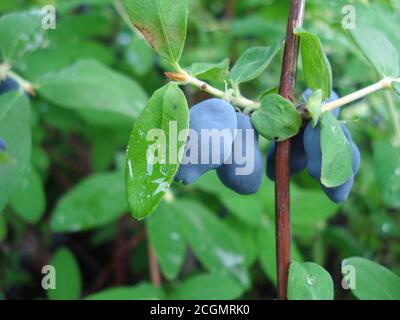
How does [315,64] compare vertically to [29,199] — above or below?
above

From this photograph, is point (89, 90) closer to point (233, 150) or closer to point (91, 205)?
point (91, 205)

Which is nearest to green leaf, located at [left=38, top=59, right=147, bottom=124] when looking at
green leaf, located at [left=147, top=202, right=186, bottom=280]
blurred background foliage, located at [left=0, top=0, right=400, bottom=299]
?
blurred background foliage, located at [left=0, top=0, right=400, bottom=299]

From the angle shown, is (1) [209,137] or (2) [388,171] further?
(2) [388,171]

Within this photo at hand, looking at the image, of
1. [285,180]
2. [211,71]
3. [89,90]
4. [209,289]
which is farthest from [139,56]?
[285,180]

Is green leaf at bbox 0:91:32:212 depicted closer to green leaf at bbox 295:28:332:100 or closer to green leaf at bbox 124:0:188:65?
green leaf at bbox 124:0:188:65

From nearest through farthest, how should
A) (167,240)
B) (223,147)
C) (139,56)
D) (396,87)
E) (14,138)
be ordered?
(223,147) < (396,87) < (14,138) < (167,240) < (139,56)

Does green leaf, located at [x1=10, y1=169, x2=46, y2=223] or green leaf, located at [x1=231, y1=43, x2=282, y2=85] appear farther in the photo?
green leaf, located at [x1=10, y1=169, x2=46, y2=223]
